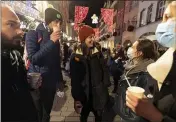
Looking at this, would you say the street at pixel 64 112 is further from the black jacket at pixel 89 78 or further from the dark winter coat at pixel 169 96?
the dark winter coat at pixel 169 96

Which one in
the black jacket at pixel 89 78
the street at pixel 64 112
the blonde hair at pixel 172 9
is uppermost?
the blonde hair at pixel 172 9

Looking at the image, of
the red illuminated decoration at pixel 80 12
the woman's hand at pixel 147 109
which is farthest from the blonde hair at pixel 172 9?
the red illuminated decoration at pixel 80 12

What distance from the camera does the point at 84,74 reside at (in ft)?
8.92

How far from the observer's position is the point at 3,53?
144cm

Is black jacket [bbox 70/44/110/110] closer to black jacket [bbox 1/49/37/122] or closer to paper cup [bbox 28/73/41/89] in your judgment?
paper cup [bbox 28/73/41/89]

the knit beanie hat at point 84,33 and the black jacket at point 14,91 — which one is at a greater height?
the knit beanie hat at point 84,33

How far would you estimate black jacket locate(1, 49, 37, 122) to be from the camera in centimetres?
150

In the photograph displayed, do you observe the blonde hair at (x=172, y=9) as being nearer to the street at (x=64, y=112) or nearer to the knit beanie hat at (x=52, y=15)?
the knit beanie hat at (x=52, y=15)

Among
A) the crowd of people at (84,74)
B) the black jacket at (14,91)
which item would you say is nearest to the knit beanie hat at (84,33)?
the crowd of people at (84,74)

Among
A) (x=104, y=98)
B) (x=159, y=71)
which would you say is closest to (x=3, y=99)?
(x=159, y=71)

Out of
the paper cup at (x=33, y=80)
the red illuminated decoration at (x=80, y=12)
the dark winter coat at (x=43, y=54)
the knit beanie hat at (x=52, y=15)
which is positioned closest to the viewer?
the paper cup at (x=33, y=80)

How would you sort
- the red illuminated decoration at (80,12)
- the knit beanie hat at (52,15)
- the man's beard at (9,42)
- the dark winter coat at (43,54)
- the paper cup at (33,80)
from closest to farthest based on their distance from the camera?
the man's beard at (9,42), the paper cup at (33,80), the dark winter coat at (43,54), the knit beanie hat at (52,15), the red illuminated decoration at (80,12)

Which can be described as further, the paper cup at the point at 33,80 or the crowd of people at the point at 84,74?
the paper cup at the point at 33,80

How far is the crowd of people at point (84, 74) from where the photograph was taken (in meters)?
1.10
